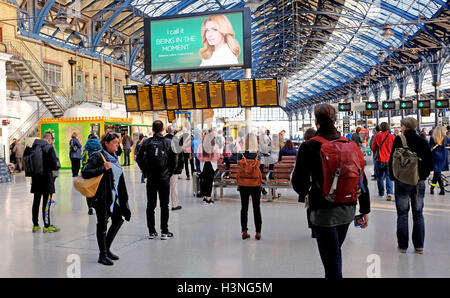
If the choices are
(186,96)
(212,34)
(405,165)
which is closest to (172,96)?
(186,96)

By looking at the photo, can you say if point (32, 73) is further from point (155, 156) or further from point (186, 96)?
point (155, 156)

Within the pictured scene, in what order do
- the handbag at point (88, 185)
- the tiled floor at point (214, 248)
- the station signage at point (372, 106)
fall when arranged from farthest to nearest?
the station signage at point (372, 106)
the handbag at point (88, 185)
the tiled floor at point (214, 248)

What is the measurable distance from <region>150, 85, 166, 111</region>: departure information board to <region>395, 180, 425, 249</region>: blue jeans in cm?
1142

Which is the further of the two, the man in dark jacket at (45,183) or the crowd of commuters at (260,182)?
the man in dark jacket at (45,183)

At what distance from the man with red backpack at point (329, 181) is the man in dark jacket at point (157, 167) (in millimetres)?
3100

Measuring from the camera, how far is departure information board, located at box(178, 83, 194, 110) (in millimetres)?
14742

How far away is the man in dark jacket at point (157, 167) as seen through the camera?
5656 millimetres

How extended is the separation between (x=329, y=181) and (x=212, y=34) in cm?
1271

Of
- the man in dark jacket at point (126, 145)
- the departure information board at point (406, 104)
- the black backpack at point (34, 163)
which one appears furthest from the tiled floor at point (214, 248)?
the departure information board at point (406, 104)

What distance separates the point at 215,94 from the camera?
14367 mm

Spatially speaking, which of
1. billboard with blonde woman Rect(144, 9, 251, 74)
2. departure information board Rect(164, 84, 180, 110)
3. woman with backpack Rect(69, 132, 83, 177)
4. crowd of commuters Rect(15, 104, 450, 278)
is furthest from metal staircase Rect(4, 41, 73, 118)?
crowd of commuters Rect(15, 104, 450, 278)

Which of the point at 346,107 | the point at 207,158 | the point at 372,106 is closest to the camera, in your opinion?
the point at 207,158

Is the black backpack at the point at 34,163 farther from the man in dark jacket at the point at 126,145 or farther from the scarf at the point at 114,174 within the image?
the man in dark jacket at the point at 126,145
